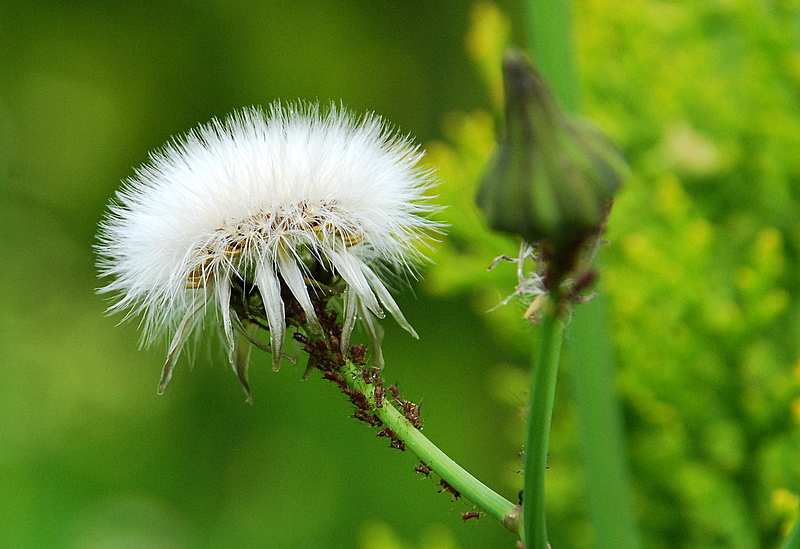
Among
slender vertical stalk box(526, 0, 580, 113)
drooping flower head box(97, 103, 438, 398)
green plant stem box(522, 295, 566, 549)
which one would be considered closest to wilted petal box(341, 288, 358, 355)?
drooping flower head box(97, 103, 438, 398)

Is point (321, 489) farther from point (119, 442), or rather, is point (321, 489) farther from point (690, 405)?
point (690, 405)

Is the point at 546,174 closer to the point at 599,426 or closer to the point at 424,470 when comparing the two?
the point at 424,470

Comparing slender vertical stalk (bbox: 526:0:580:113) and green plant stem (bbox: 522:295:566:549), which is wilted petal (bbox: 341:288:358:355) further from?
slender vertical stalk (bbox: 526:0:580:113)

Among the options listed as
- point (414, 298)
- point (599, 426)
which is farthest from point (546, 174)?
point (414, 298)

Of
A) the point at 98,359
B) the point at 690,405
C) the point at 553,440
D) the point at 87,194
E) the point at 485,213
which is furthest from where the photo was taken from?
the point at 87,194

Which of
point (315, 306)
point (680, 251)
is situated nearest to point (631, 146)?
point (680, 251)

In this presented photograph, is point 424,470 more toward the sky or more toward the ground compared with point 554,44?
more toward the ground
